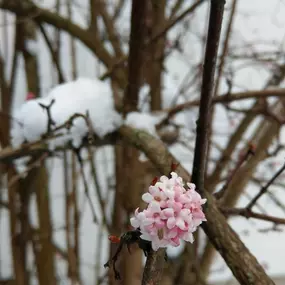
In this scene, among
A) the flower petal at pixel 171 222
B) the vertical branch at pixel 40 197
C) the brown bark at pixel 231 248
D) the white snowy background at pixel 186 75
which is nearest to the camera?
the flower petal at pixel 171 222

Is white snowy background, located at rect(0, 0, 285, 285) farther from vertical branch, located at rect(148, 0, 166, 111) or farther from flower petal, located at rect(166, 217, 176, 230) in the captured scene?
flower petal, located at rect(166, 217, 176, 230)

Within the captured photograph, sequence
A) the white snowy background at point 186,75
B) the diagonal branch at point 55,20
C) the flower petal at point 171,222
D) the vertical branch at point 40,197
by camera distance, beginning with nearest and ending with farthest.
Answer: the flower petal at point 171,222
the diagonal branch at point 55,20
the vertical branch at point 40,197
the white snowy background at point 186,75

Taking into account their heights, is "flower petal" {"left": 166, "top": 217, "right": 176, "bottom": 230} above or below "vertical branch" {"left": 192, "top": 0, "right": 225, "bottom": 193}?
below

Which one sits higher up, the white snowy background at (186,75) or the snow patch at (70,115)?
the white snowy background at (186,75)

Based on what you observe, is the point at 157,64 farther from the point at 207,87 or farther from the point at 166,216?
the point at 166,216

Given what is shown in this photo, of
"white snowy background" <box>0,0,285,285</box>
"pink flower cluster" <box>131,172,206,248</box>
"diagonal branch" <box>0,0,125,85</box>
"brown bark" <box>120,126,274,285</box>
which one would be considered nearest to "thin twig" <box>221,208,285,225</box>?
"brown bark" <box>120,126,274,285</box>

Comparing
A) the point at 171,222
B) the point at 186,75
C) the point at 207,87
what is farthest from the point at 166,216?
the point at 186,75

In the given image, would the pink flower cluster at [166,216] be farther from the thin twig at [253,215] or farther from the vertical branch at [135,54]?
the vertical branch at [135,54]

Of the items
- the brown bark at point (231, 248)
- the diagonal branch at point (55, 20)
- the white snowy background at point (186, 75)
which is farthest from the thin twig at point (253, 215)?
the white snowy background at point (186, 75)

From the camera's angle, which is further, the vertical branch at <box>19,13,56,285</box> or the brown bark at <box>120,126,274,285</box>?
the vertical branch at <box>19,13,56,285</box>

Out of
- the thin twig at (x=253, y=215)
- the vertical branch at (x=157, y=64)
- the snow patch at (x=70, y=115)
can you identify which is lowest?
the thin twig at (x=253, y=215)
